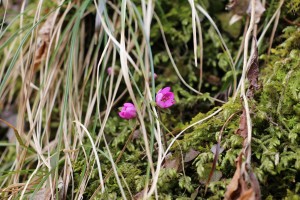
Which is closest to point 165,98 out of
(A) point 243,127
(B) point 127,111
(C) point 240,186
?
(B) point 127,111

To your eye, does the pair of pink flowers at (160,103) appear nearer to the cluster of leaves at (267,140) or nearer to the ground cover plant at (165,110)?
the ground cover plant at (165,110)

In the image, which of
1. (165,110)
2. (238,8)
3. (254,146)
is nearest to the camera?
(254,146)

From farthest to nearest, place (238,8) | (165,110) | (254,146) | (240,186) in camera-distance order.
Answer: (238,8), (165,110), (254,146), (240,186)

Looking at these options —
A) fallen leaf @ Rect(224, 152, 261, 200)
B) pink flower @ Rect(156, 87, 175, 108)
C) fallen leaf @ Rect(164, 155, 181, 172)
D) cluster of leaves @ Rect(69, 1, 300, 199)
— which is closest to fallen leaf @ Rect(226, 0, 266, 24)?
cluster of leaves @ Rect(69, 1, 300, 199)

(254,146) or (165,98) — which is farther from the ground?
(165,98)

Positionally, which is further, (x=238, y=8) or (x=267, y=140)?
(x=238, y=8)

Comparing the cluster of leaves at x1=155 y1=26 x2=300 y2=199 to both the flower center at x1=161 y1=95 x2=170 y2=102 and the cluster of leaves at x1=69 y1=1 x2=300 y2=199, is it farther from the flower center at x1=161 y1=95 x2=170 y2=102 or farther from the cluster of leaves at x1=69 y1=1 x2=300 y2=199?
the flower center at x1=161 y1=95 x2=170 y2=102

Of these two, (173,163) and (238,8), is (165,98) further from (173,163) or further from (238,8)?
(238,8)
